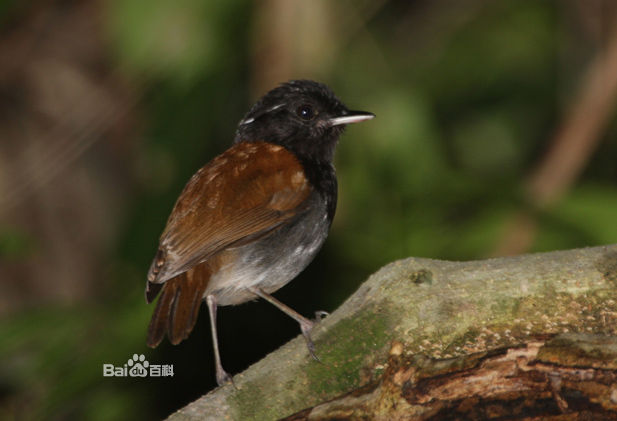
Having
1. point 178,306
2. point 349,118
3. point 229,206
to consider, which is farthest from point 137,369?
point 349,118

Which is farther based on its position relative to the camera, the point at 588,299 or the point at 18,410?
the point at 18,410

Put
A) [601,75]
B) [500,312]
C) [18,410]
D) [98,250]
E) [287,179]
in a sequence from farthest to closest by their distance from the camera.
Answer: [98,250]
[601,75]
[18,410]
[287,179]
[500,312]

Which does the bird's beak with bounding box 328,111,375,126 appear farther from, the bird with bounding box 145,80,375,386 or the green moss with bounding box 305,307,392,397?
the green moss with bounding box 305,307,392,397

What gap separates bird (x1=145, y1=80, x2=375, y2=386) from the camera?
3326 millimetres

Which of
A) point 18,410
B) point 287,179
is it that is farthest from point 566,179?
point 18,410

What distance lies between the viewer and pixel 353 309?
8.85 ft

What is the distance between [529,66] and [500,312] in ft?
16.9

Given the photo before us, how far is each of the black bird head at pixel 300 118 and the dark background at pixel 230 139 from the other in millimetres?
715

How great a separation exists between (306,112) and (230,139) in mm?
2458

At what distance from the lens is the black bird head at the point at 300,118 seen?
4.22 meters

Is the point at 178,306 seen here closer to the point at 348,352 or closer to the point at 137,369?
the point at 348,352

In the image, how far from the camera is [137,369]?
4.58 metres

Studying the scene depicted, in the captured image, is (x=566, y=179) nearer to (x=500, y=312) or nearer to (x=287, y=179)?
(x=287, y=179)

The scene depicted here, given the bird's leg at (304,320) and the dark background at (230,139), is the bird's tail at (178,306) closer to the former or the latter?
the bird's leg at (304,320)
